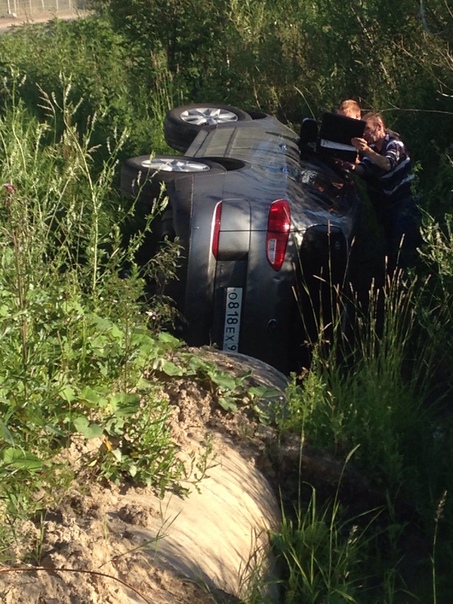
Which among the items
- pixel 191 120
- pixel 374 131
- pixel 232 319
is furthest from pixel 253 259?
pixel 191 120

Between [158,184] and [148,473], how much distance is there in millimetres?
3105

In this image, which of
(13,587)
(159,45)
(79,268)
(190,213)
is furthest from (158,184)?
(159,45)

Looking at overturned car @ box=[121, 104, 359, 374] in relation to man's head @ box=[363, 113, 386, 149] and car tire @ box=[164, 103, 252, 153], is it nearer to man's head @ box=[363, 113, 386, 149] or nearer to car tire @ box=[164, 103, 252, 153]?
man's head @ box=[363, 113, 386, 149]

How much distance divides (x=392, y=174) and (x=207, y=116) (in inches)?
97.2

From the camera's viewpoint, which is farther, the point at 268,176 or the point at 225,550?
the point at 268,176

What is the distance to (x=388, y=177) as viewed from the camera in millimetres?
7777

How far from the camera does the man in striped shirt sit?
7473mm

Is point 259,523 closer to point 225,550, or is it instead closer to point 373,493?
point 225,550

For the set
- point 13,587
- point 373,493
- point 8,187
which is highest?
point 8,187

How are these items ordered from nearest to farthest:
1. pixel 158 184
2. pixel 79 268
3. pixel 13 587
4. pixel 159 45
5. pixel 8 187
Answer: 1. pixel 13 587
2. pixel 8 187
3. pixel 79 268
4. pixel 158 184
5. pixel 159 45

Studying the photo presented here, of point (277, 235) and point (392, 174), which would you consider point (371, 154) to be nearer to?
point (392, 174)

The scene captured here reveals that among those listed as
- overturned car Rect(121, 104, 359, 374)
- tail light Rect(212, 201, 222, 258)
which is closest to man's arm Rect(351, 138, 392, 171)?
overturned car Rect(121, 104, 359, 374)

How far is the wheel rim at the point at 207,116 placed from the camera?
31.0 feet

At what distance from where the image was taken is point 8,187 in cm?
356
